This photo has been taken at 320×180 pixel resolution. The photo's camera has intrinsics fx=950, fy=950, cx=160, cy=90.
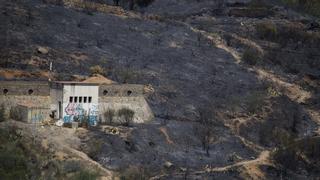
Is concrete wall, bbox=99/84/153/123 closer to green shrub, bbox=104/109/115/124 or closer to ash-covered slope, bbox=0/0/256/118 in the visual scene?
green shrub, bbox=104/109/115/124

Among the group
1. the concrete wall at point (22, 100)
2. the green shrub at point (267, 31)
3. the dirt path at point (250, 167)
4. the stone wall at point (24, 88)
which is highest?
the stone wall at point (24, 88)

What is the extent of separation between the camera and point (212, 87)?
80.3 m

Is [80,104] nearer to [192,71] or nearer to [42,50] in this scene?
[42,50]

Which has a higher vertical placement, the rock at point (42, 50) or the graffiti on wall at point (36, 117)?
the rock at point (42, 50)

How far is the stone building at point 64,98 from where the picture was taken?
63.2 metres

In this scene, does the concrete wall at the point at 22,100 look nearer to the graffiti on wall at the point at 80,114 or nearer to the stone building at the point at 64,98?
the stone building at the point at 64,98

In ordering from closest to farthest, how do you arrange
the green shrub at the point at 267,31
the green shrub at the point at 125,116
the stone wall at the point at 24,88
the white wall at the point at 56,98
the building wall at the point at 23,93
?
the building wall at the point at 23,93 < the stone wall at the point at 24,88 < the white wall at the point at 56,98 < the green shrub at the point at 125,116 < the green shrub at the point at 267,31

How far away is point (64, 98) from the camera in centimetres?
6381

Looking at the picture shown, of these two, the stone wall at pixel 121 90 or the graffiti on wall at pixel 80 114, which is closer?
the graffiti on wall at pixel 80 114

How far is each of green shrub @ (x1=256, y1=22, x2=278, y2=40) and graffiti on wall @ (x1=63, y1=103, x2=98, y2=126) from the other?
1535 inches

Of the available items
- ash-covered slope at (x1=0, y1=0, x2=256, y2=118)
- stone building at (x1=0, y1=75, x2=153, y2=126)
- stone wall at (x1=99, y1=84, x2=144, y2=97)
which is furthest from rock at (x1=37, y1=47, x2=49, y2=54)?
stone wall at (x1=99, y1=84, x2=144, y2=97)

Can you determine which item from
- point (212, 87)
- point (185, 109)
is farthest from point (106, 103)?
point (212, 87)

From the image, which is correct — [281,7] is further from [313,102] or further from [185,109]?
[185,109]

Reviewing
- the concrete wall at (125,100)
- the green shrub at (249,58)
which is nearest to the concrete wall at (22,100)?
the concrete wall at (125,100)
